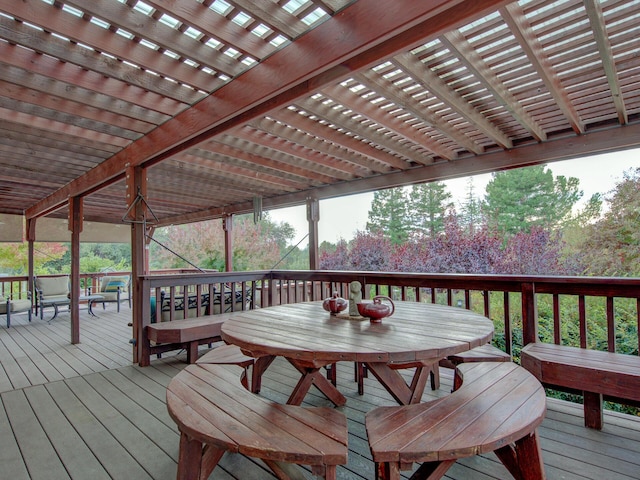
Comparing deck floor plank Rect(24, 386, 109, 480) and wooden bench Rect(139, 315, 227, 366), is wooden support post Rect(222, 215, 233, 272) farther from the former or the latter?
deck floor plank Rect(24, 386, 109, 480)

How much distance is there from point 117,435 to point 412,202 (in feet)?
36.2

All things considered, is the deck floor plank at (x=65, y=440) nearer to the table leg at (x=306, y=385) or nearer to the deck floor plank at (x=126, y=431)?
the deck floor plank at (x=126, y=431)

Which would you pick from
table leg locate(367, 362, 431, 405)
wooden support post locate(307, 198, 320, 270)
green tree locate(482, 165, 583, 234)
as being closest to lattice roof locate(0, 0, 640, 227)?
wooden support post locate(307, 198, 320, 270)

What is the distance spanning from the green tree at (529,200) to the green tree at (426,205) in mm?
1481

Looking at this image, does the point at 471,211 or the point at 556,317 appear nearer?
the point at 556,317

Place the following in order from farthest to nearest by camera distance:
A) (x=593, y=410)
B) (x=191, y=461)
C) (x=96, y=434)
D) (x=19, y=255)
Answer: (x=19, y=255) → (x=96, y=434) → (x=593, y=410) → (x=191, y=461)

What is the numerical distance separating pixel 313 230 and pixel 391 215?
7192 mm

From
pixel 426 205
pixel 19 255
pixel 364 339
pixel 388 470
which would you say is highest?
pixel 426 205

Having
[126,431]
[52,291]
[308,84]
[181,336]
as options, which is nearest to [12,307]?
[52,291]

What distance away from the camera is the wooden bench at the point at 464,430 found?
114cm

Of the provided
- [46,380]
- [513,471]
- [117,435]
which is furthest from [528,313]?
[46,380]

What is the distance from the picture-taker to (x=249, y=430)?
1292mm

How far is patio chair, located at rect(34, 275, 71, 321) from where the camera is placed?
21.9 feet

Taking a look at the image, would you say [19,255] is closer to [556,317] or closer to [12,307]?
[12,307]
